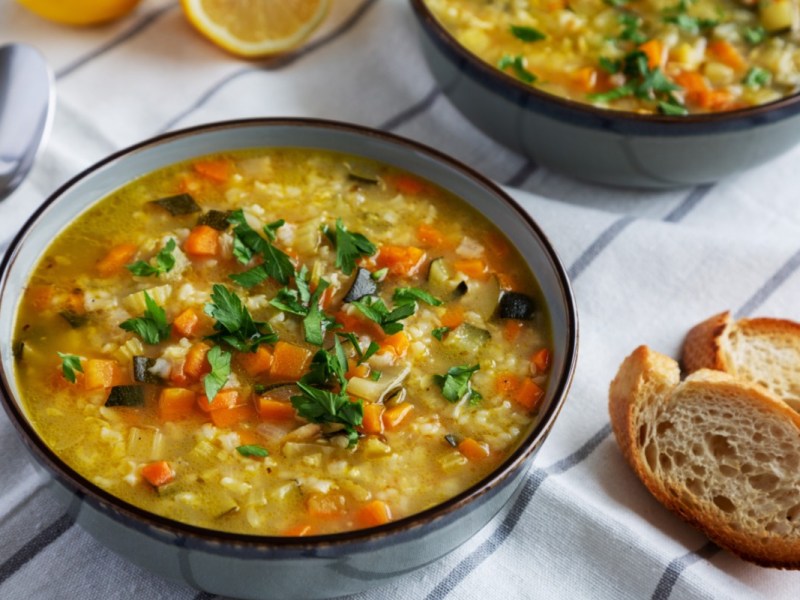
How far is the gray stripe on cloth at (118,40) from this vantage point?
16.9 feet

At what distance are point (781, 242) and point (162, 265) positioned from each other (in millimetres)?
2623

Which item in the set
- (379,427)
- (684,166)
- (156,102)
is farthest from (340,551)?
(156,102)

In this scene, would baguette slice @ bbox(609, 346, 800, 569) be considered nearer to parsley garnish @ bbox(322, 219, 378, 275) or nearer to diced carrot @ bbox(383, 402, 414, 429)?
diced carrot @ bbox(383, 402, 414, 429)

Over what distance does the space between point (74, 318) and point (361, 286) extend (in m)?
0.92

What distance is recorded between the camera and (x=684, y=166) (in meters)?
4.52

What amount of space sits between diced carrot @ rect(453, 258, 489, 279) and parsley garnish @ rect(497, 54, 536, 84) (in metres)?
1.16

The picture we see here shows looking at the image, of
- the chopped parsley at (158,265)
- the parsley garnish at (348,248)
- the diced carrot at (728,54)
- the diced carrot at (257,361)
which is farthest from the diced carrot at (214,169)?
the diced carrot at (728,54)

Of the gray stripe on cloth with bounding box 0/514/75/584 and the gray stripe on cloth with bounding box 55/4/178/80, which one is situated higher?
the gray stripe on cloth with bounding box 55/4/178/80

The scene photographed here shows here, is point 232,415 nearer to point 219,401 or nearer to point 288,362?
point 219,401

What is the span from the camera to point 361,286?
362 centimetres

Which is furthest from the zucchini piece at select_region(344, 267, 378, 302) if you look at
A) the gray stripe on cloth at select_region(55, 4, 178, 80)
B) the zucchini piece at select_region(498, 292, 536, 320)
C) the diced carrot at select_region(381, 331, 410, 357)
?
the gray stripe on cloth at select_region(55, 4, 178, 80)

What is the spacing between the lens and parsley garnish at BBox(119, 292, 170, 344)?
344 centimetres

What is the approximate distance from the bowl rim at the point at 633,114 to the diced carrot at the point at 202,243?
1379mm

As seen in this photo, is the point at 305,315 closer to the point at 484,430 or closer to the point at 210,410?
the point at 210,410
